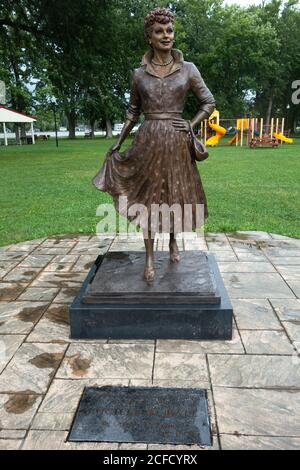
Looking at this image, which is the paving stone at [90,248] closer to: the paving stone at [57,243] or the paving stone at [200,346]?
the paving stone at [57,243]

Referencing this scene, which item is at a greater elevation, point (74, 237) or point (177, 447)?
point (74, 237)

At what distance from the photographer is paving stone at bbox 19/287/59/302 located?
441 centimetres

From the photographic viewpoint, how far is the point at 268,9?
3903cm

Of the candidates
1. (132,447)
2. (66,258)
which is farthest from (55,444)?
(66,258)

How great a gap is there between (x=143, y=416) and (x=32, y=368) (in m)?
0.97

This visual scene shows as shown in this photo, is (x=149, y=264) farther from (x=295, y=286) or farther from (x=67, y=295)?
(x=295, y=286)

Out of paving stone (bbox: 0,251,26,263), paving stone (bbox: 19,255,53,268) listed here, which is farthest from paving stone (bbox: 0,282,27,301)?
paving stone (bbox: 0,251,26,263)

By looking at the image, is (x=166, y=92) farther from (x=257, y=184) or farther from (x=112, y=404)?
(x=257, y=184)

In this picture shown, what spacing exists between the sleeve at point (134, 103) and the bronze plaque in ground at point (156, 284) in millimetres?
1308

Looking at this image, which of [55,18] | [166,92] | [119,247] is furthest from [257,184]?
[55,18]

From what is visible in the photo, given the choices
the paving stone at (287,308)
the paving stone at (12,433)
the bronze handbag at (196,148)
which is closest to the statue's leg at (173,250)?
the bronze handbag at (196,148)

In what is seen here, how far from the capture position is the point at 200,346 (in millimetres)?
3475

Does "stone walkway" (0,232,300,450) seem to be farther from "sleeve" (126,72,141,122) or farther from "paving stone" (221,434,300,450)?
"sleeve" (126,72,141,122)

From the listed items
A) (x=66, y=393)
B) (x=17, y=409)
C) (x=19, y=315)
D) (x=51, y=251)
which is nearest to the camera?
(x=17, y=409)
